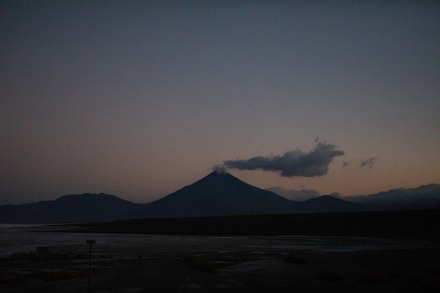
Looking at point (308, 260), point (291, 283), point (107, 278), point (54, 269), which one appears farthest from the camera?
point (308, 260)

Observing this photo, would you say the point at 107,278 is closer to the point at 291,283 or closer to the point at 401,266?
the point at 291,283

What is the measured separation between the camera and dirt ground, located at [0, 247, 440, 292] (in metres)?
17.3

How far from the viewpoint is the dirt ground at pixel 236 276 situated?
17.3m

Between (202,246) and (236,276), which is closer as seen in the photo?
(236,276)

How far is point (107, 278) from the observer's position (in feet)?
57.2

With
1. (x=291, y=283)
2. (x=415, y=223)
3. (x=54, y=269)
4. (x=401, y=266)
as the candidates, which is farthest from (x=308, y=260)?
(x=415, y=223)

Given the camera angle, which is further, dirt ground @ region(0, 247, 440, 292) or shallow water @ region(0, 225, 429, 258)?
shallow water @ region(0, 225, 429, 258)

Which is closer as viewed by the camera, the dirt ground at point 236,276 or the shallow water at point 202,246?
the dirt ground at point 236,276

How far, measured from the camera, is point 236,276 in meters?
20.4

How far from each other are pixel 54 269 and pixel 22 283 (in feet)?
16.9

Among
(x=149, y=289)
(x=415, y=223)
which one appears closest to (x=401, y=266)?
(x=149, y=289)

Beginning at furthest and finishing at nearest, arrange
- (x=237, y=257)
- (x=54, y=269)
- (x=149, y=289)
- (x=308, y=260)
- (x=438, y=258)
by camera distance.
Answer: (x=237, y=257) < (x=438, y=258) < (x=308, y=260) < (x=54, y=269) < (x=149, y=289)

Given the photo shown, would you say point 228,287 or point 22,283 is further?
point 22,283

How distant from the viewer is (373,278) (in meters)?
19.7
